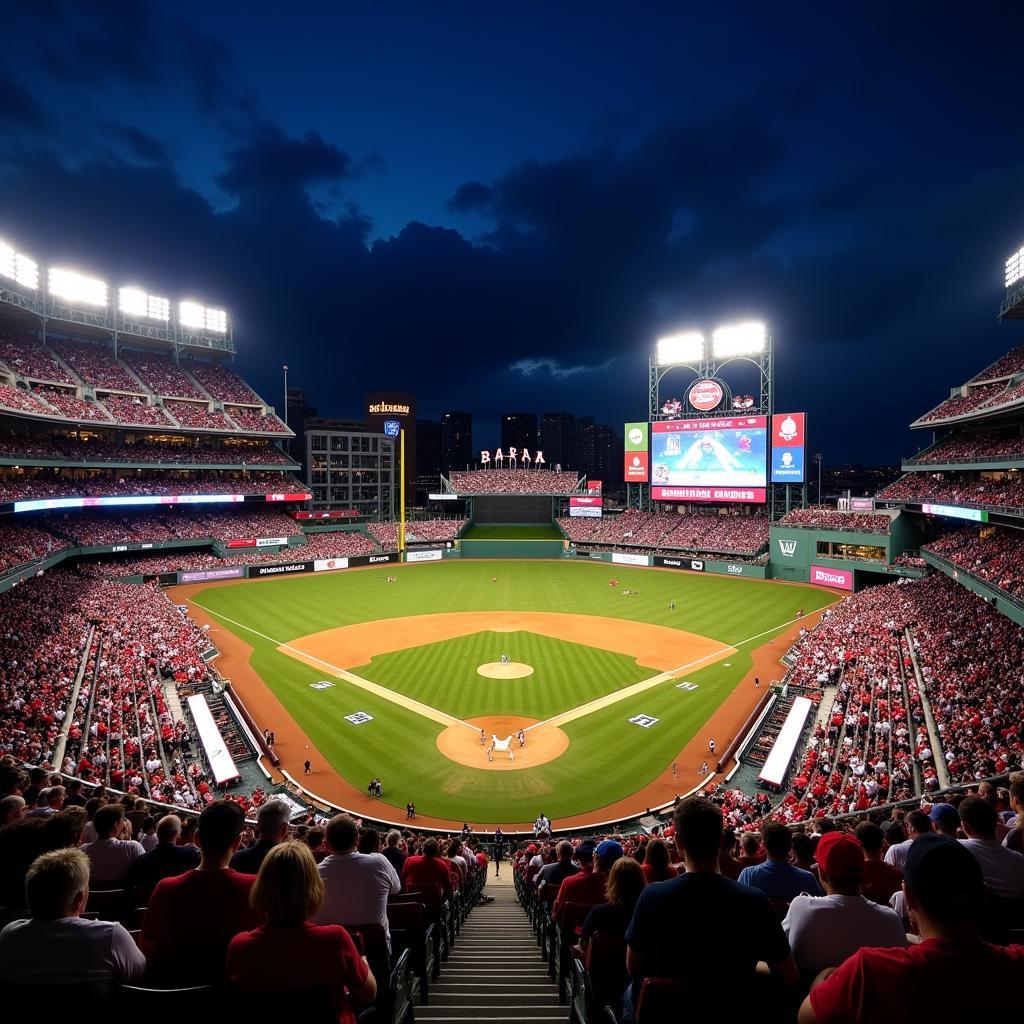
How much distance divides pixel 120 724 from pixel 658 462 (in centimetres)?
6188

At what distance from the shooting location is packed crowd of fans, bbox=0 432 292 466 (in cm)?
4856

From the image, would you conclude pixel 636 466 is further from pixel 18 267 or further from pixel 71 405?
pixel 18 267

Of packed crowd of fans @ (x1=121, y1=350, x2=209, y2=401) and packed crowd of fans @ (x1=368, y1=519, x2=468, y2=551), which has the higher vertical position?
packed crowd of fans @ (x1=121, y1=350, x2=209, y2=401)

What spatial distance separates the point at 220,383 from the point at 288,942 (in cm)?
8017

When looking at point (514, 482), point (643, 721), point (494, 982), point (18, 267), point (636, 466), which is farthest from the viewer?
point (514, 482)

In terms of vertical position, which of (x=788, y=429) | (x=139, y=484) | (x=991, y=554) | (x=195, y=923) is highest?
(x=788, y=429)

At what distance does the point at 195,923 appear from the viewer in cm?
360

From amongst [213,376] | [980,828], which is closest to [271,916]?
[980,828]

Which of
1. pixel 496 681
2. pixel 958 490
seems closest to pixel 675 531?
pixel 958 490

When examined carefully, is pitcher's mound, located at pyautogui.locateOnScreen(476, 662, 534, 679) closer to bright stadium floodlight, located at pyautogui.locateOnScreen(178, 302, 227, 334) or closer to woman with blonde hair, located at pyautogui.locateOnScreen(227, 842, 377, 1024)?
woman with blonde hair, located at pyautogui.locateOnScreen(227, 842, 377, 1024)

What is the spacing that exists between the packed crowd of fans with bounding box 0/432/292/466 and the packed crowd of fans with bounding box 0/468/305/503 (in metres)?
2.05

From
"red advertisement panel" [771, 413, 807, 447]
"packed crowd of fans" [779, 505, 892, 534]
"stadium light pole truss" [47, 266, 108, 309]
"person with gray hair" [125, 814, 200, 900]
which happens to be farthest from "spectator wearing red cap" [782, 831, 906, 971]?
"stadium light pole truss" [47, 266, 108, 309]

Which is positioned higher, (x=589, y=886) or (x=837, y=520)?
(x=837, y=520)

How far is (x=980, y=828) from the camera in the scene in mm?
4840
